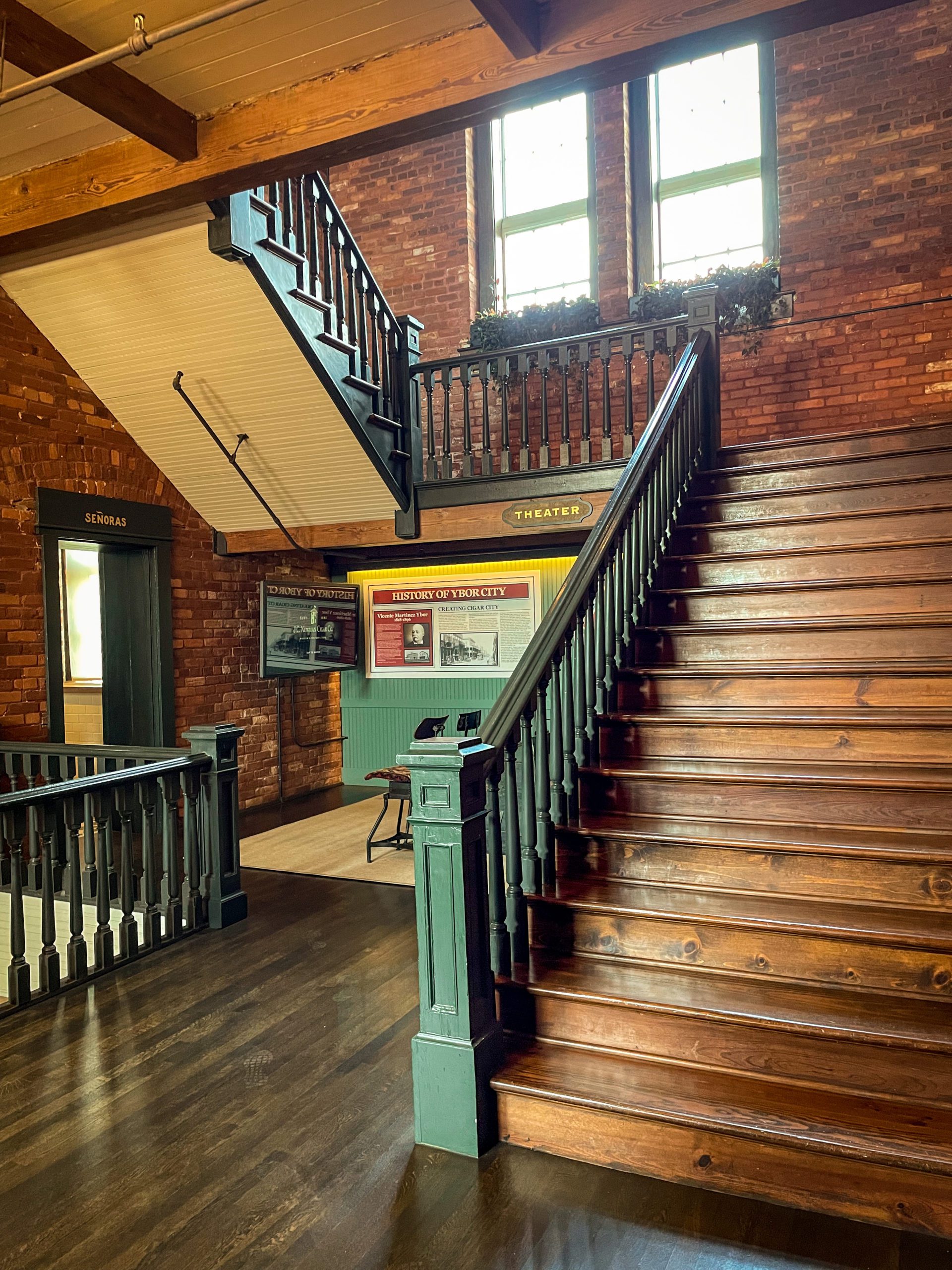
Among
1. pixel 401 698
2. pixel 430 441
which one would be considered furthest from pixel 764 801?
pixel 401 698

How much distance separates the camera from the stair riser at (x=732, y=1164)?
6.69 ft

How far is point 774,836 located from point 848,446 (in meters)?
2.50

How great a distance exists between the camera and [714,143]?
24.2 feet

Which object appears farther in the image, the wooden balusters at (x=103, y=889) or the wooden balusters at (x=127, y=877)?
the wooden balusters at (x=127, y=877)

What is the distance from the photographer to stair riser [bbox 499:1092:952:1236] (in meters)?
2.04

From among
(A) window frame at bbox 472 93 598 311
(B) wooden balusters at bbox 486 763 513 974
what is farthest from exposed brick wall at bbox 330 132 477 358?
(B) wooden balusters at bbox 486 763 513 974

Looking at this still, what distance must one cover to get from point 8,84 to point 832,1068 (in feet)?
14.6

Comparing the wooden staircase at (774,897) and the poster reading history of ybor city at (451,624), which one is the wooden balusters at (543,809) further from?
the poster reading history of ybor city at (451,624)

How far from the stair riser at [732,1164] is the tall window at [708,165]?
6470 millimetres

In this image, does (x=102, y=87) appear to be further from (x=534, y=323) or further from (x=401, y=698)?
(x=401, y=698)

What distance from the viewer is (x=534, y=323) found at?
24.8 ft

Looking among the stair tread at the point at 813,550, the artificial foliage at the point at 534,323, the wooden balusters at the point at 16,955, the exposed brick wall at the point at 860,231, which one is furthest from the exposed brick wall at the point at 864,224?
the wooden balusters at the point at 16,955

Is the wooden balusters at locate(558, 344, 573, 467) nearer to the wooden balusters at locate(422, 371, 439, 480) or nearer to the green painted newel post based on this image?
the wooden balusters at locate(422, 371, 439, 480)

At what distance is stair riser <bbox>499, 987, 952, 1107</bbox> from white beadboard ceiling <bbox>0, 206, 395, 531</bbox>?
3972mm
